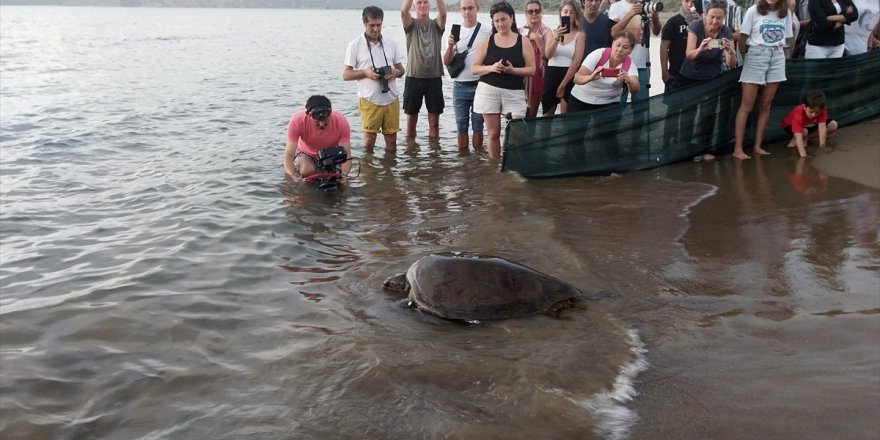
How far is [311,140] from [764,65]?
493cm

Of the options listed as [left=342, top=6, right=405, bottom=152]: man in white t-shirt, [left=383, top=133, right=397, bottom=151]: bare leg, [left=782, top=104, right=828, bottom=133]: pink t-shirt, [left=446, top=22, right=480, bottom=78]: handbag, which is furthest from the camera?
[left=383, top=133, right=397, bottom=151]: bare leg

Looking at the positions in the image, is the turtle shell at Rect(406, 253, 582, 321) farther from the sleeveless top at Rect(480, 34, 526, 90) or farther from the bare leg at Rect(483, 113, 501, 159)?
the bare leg at Rect(483, 113, 501, 159)

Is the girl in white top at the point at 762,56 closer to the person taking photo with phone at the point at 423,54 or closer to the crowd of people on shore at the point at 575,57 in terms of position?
the crowd of people on shore at the point at 575,57

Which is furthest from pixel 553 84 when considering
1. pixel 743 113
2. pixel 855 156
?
pixel 855 156

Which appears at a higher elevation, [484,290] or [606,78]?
[606,78]

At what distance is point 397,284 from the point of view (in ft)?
14.4

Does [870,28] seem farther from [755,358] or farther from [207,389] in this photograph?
[207,389]

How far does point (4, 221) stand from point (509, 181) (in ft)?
17.1

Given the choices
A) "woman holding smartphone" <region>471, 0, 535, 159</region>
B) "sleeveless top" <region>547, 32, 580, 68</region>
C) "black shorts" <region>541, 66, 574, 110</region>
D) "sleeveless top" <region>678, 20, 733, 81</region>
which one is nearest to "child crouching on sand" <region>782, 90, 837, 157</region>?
"sleeveless top" <region>678, 20, 733, 81</region>

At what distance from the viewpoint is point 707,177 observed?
22.1 ft

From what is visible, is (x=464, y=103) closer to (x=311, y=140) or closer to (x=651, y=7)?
(x=311, y=140)

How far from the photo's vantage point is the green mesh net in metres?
6.93

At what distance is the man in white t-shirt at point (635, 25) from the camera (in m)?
6.89

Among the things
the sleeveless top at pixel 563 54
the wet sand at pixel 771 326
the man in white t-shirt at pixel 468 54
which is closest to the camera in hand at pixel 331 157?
the man in white t-shirt at pixel 468 54
